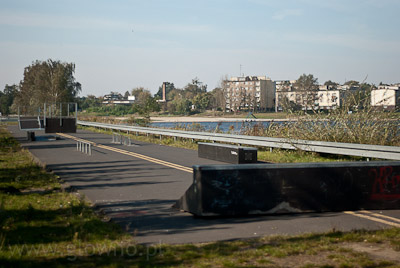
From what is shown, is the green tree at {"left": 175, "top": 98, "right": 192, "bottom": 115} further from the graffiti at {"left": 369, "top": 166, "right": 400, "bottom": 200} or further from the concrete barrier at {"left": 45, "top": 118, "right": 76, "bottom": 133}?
the graffiti at {"left": 369, "top": 166, "right": 400, "bottom": 200}

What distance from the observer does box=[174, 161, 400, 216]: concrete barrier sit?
9.19 meters

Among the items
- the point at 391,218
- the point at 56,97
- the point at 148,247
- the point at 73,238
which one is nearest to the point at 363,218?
the point at 391,218

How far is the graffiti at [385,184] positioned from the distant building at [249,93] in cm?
14176

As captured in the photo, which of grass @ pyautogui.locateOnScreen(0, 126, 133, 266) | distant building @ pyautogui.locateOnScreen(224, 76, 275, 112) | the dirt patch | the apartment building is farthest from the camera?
distant building @ pyautogui.locateOnScreen(224, 76, 275, 112)

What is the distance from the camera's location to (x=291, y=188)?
953cm

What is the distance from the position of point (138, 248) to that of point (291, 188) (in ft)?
12.4

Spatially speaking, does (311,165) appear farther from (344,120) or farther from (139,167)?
(344,120)

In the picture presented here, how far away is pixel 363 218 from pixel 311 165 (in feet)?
4.71

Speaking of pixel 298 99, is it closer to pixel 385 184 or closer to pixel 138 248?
pixel 385 184

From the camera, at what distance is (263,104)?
159250 mm

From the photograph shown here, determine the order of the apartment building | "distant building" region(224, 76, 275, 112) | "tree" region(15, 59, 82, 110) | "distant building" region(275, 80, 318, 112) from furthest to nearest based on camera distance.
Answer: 1. "distant building" region(224, 76, 275, 112)
2. "tree" region(15, 59, 82, 110)
3. the apartment building
4. "distant building" region(275, 80, 318, 112)

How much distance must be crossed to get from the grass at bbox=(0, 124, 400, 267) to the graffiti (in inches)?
78.9

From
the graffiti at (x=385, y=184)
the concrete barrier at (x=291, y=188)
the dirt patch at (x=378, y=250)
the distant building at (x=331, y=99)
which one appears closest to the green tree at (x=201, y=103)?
the distant building at (x=331, y=99)

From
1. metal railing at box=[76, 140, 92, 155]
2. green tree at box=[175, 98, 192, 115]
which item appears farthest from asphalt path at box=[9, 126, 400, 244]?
green tree at box=[175, 98, 192, 115]
